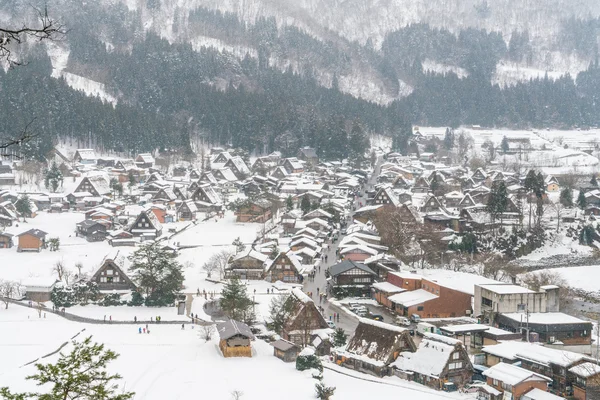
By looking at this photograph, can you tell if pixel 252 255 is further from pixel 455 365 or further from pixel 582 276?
pixel 582 276

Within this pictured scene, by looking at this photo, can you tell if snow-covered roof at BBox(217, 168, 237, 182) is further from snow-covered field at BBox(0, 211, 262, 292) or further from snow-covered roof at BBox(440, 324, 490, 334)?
snow-covered roof at BBox(440, 324, 490, 334)

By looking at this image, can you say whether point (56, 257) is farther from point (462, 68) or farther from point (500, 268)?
point (462, 68)

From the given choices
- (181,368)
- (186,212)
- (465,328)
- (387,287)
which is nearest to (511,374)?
(465,328)

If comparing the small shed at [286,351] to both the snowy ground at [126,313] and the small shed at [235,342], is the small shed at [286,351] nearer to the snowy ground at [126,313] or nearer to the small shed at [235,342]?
the small shed at [235,342]

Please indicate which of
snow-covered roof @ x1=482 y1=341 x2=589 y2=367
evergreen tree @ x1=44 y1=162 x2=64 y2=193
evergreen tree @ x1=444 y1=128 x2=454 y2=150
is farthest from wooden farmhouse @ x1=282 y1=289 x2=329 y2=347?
evergreen tree @ x1=444 y1=128 x2=454 y2=150

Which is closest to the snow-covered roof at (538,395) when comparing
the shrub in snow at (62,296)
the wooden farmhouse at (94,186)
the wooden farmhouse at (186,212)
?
the shrub in snow at (62,296)

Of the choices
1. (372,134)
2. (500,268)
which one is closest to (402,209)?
(500,268)
